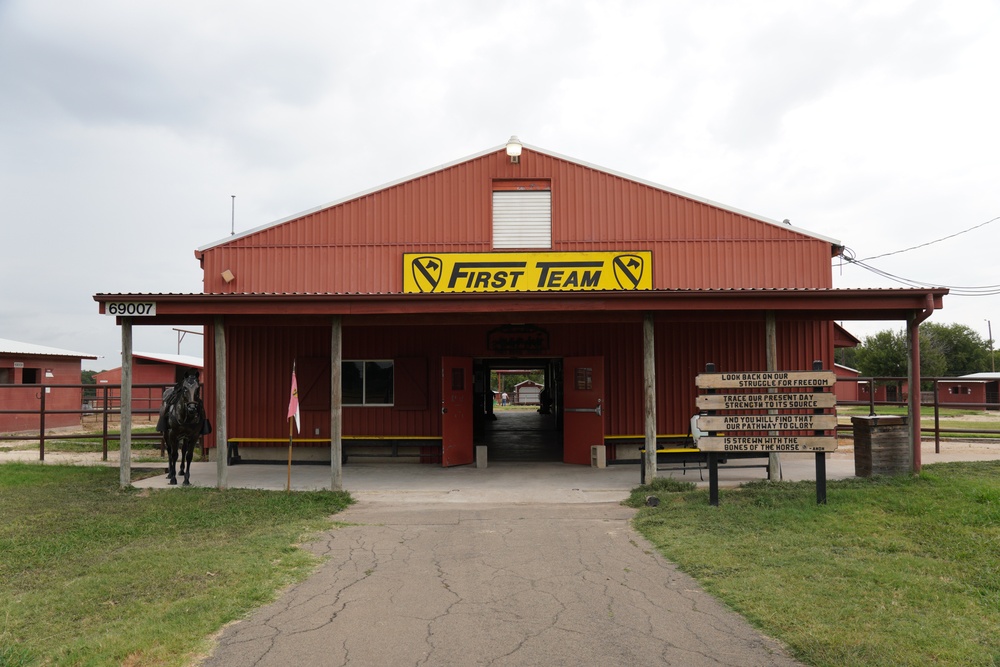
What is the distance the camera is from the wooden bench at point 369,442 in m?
14.5

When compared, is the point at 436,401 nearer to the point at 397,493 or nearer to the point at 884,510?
the point at 397,493

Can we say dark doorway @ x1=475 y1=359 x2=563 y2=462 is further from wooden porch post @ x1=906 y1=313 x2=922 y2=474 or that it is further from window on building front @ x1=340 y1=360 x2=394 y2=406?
wooden porch post @ x1=906 y1=313 x2=922 y2=474

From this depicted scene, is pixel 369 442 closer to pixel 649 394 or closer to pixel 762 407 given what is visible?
pixel 649 394

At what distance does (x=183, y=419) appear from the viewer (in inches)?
463

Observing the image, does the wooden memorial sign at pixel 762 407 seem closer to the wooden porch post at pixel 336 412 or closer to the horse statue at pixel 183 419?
the wooden porch post at pixel 336 412

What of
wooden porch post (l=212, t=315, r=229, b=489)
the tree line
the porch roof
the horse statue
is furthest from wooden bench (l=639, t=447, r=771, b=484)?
the tree line

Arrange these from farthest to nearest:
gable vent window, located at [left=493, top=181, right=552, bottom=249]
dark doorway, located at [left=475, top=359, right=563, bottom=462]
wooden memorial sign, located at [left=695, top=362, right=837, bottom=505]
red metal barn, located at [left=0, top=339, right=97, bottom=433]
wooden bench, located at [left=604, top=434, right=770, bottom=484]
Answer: red metal barn, located at [left=0, top=339, right=97, bottom=433]
dark doorway, located at [left=475, top=359, right=563, bottom=462]
gable vent window, located at [left=493, top=181, right=552, bottom=249]
wooden bench, located at [left=604, top=434, right=770, bottom=484]
wooden memorial sign, located at [left=695, top=362, right=837, bottom=505]

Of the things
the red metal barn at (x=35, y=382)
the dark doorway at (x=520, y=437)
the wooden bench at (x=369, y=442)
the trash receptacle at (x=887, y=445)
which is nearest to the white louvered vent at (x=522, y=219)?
the dark doorway at (x=520, y=437)

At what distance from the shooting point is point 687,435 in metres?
14.0

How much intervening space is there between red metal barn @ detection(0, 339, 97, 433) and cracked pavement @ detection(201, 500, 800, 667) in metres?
19.5

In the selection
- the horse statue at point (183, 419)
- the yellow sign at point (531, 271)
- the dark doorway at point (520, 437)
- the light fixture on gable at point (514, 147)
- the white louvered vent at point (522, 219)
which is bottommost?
the dark doorway at point (520, 437)

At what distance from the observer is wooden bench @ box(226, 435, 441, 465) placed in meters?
14.5

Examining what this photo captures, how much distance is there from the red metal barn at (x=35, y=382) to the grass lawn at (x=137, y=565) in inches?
568

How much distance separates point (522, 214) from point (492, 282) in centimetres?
161
